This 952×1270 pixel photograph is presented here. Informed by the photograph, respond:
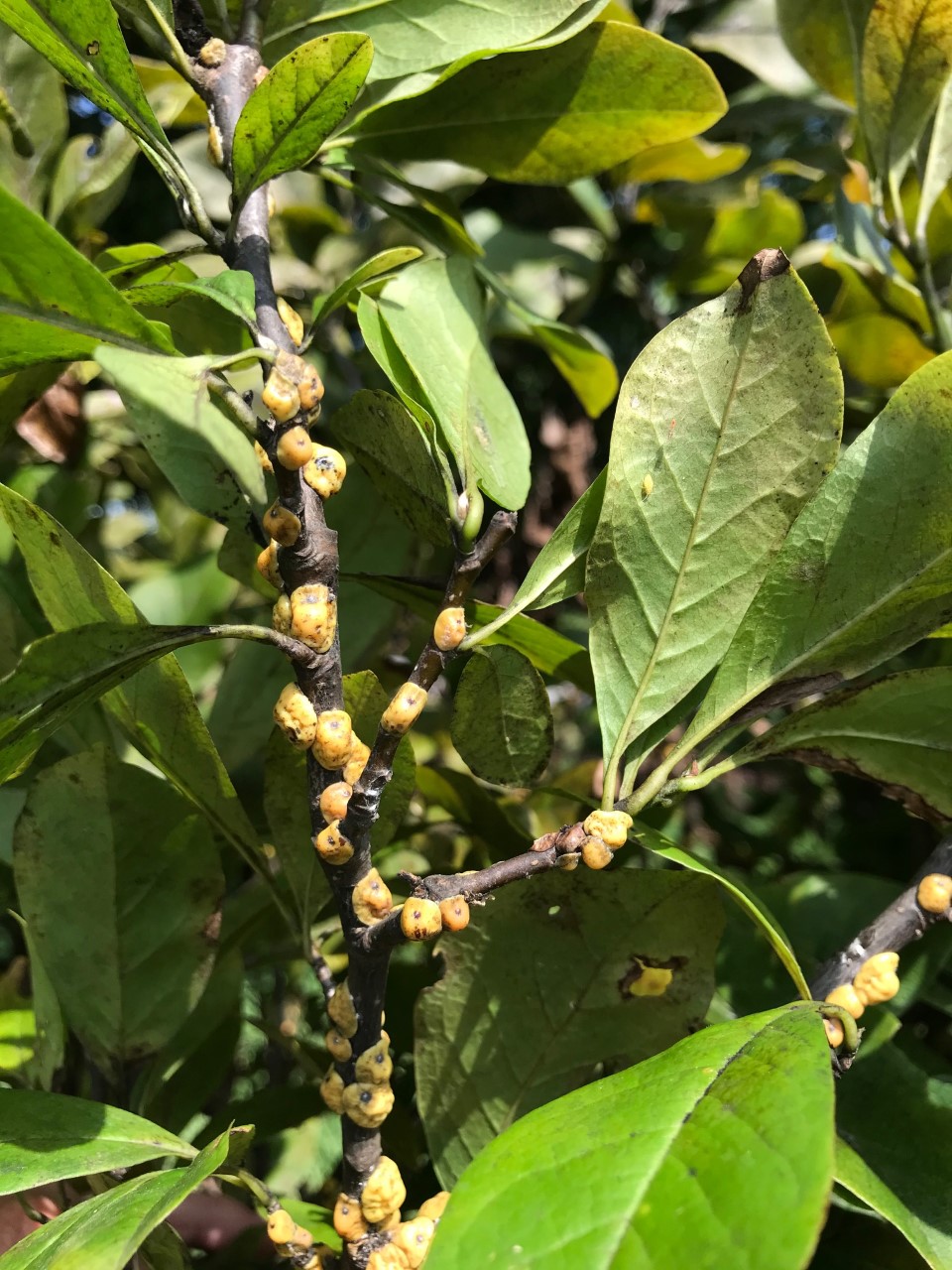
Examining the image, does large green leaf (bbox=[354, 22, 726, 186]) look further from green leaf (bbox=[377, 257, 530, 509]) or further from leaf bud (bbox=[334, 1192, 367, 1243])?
leaf bud (bbox=[334, 1192, 367, 1243])

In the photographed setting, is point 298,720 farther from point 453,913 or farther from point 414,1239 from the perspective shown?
point 414,1239

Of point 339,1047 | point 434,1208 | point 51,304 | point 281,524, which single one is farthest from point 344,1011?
point 51,304

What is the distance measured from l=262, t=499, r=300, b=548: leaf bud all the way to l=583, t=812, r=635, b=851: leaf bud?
18 cm

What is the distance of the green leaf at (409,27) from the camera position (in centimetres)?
56

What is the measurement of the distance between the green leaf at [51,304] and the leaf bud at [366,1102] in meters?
A: 0.35

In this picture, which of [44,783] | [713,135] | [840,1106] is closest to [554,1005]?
[840,1106]

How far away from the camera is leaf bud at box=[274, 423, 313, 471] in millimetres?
416

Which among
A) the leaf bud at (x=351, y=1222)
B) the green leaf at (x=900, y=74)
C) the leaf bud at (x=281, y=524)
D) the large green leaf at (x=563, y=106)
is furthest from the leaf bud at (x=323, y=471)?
the green leaf at (x=900, y=74)

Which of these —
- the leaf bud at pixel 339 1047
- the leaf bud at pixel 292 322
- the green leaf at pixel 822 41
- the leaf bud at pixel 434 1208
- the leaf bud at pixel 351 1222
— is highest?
the green leaf at pixel 822 41

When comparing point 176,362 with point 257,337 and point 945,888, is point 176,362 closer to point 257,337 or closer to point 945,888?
point 257,337

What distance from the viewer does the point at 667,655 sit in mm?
503

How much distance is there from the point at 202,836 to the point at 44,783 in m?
0.09

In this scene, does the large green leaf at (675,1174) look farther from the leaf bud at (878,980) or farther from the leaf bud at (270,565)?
the leaf bud at (270,565)

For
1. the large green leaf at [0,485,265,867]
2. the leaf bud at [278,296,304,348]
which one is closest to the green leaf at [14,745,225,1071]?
the large green leaf at [0,485,265,867]
